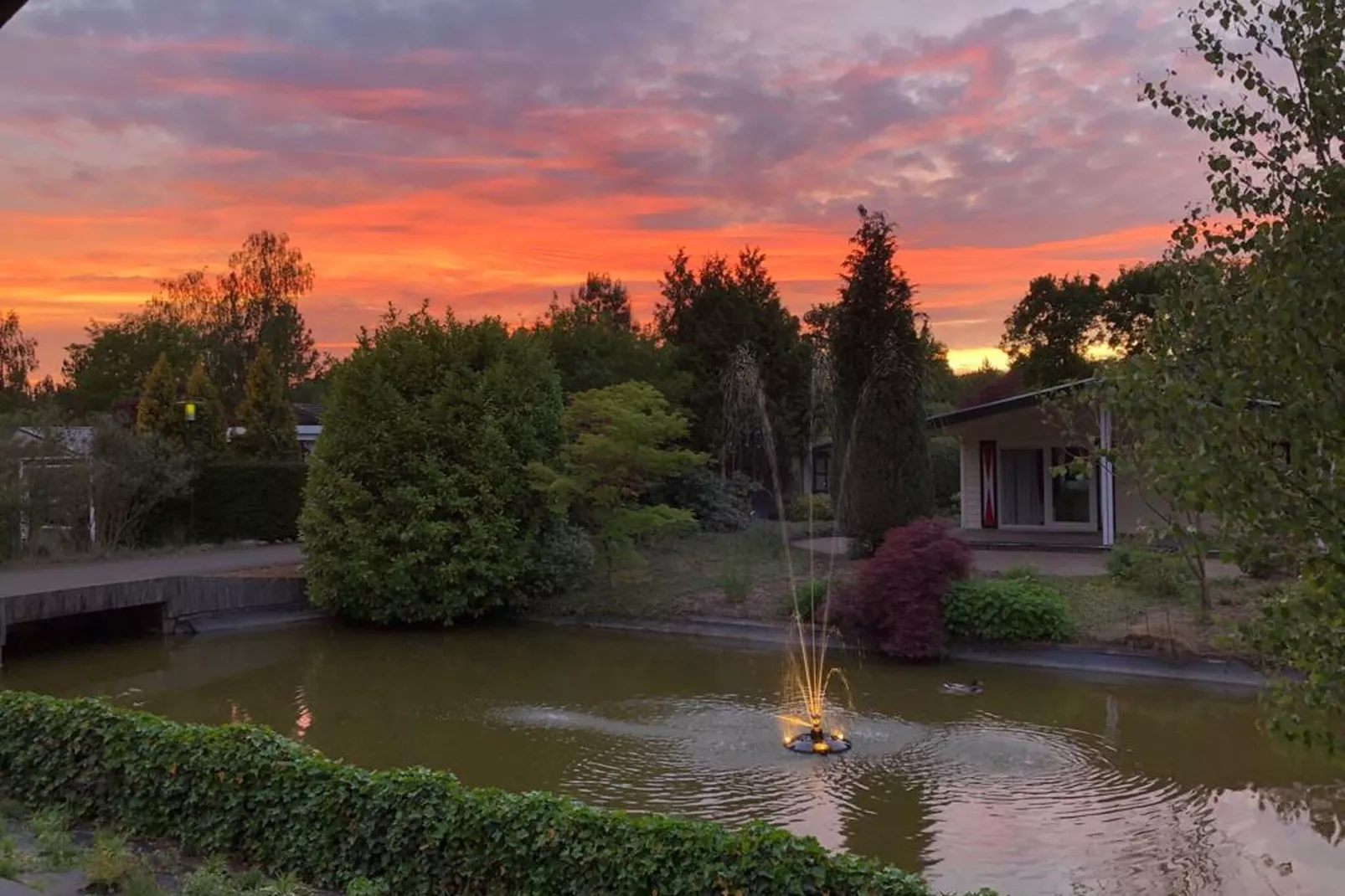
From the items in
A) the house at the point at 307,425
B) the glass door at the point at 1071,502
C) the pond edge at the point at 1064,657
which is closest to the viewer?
the pond edge at the point at 1064,657

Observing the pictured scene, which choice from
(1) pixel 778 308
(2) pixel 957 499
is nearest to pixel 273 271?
(1) pixel 778 308

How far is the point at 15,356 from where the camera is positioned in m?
59.1

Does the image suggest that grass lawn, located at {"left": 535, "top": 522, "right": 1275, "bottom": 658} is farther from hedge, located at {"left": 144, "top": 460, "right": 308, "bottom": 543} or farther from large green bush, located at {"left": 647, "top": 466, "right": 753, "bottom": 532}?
hedge, located at {"left": 144, "top": 460, "right": 308, "bottom": 543}

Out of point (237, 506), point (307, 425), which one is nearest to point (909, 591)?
point (237, 506)

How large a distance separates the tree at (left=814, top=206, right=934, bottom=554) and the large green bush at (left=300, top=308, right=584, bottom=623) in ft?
18.0

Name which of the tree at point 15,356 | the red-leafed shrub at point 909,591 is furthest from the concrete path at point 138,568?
the tree at point 15,356

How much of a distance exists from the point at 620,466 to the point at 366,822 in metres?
12.3

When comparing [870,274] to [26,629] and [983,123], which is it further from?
[26,629]

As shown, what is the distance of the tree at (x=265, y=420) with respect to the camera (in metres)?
28.2

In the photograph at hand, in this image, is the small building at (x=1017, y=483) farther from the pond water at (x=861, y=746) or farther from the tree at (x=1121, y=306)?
the tree at (x=1121, y=306)

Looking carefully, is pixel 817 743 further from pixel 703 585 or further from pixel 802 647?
pixel 703 585

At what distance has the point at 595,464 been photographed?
1806 centimetres

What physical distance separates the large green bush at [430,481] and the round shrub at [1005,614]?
7279 millimetres

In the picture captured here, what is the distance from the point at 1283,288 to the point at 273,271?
161ft
